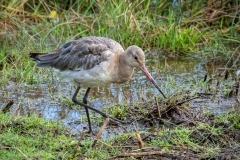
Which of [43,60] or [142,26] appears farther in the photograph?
[142,26]

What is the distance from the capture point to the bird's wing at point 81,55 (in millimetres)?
7406

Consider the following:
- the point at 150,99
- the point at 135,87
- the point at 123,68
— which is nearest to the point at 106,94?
the point at 135,87

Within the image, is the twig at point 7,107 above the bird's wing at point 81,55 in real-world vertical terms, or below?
below

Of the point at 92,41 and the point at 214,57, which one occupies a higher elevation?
the point at 92,41

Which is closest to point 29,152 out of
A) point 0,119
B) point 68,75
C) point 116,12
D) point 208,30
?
point 0,119

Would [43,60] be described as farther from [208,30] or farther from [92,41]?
[208,30]

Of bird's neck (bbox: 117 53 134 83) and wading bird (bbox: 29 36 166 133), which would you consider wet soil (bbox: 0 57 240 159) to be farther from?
bird's neck (bbox: 117 53 134 83)

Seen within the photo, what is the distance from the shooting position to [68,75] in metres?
7.70

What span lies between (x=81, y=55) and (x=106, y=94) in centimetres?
122

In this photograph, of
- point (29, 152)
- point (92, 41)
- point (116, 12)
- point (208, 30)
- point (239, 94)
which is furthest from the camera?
point (208, 30)

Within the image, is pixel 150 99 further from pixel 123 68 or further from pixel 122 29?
pixel 122 29

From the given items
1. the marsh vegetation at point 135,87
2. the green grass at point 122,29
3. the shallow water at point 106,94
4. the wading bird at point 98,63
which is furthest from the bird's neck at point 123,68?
the green grass at point 122,29

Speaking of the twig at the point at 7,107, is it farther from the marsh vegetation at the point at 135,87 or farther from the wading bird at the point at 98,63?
the wading bird at the point at 98,63

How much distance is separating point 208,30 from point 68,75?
12.8ft
